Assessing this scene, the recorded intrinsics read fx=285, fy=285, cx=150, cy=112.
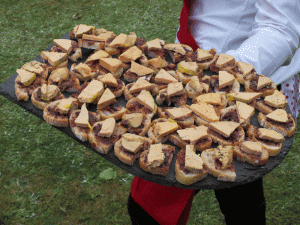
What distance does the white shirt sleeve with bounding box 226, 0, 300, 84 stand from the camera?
1.92 m

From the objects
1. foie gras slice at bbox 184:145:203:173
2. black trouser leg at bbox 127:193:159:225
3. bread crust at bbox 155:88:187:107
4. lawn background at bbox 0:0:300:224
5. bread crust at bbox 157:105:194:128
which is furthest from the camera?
lawn background at bbox 0:0:300:224

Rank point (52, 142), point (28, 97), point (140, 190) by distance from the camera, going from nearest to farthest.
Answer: point (28, 97)
point (140, 190)
point (52, 142)

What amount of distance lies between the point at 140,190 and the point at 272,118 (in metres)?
0.95

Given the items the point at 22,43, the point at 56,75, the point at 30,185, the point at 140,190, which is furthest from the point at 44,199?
the point at 22,43

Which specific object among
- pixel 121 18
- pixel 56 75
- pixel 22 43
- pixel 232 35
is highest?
pixel 232 35

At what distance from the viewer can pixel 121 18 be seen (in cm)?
485

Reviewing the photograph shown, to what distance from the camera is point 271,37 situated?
1935mm

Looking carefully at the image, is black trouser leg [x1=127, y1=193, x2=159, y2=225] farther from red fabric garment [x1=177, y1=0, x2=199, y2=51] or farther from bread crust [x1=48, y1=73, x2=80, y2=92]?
red fabric garment [x1=177, y1=0, x2=199, y2=51]

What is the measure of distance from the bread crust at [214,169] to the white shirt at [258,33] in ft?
2.84

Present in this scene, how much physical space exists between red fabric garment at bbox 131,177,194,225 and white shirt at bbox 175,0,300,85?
1.00 metres

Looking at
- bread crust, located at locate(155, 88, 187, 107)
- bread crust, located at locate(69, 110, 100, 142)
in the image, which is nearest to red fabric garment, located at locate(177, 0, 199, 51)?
bread crust, located at locate(155, 88, 187, 107)

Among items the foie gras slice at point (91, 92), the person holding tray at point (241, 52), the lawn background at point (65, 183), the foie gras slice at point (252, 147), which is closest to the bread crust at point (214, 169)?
the foie gras slice at point (252, 147)

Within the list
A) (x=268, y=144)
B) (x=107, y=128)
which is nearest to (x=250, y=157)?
(x=268, y=144)

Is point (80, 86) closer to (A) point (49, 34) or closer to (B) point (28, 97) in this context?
(B) point (28, 97)
